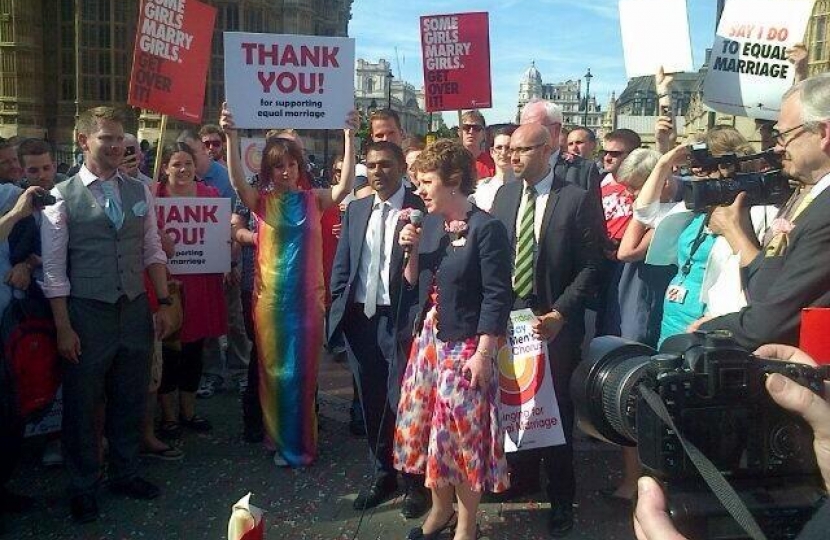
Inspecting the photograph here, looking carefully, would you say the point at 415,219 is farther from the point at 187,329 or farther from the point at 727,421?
the point at 727,421

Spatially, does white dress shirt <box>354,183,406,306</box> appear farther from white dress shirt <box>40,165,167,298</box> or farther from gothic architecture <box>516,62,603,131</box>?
gothic architecture <box>516,62,603,131</box>

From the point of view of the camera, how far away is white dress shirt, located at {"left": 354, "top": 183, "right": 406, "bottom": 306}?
4.36 meters

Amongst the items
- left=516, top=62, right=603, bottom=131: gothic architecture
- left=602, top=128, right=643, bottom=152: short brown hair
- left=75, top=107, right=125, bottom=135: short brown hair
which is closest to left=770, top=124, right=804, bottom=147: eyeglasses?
left=75, top=107, right=125, bottom=135: short brown hair

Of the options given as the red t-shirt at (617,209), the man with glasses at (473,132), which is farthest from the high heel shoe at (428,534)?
the man with glasses at (473,132)

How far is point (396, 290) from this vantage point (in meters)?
4.30

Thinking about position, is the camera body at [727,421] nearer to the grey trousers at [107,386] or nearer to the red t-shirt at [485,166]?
the grey trousers at [107,386]

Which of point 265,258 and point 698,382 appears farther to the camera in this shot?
point 265,258

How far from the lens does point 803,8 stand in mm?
4812

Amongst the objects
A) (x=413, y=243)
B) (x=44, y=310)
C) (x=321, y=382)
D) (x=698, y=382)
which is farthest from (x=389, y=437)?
(x=698, y=382)

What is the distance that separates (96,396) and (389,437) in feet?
5.34

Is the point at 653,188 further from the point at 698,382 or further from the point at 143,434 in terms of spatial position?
the point at 143,434

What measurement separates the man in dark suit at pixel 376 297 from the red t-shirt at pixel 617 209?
1363 mm

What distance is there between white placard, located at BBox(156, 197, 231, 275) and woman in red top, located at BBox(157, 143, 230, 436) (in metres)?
0.12

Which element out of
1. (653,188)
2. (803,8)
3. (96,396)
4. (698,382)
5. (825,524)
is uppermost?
(803,8)
